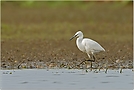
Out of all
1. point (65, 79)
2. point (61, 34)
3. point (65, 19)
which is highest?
point (65, 19)

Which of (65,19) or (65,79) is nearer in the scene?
(65,79)

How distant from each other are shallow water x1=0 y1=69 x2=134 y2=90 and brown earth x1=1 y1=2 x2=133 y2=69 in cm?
94

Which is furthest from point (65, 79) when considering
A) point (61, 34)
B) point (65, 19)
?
point (65, 19)

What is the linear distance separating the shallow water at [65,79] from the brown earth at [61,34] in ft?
3.10

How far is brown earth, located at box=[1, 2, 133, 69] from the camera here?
14367mm

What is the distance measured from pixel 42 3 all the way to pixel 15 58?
15.7 metres

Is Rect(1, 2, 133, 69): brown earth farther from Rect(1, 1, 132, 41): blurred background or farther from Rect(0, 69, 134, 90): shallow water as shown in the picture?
Rect(0, 69, 134, 90): shallow water

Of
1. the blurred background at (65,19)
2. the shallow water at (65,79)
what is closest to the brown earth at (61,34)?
the blurred background at (65,19)

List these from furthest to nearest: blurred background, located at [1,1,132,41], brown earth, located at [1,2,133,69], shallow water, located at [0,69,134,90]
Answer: blurred background, located at [1,1,132,41] < brown earth, located at [1,2,133,69] < shallow water, located at [0,69,134,90]

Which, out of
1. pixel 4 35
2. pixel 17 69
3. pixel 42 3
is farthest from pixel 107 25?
pixel 17 69

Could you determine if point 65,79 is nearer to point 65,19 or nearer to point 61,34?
point 61,34

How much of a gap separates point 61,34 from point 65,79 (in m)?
11.0

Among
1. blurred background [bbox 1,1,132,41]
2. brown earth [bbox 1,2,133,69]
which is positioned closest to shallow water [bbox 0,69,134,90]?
brown earth [bbox 1,2,133,69]

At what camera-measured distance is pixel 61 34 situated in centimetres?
2222
